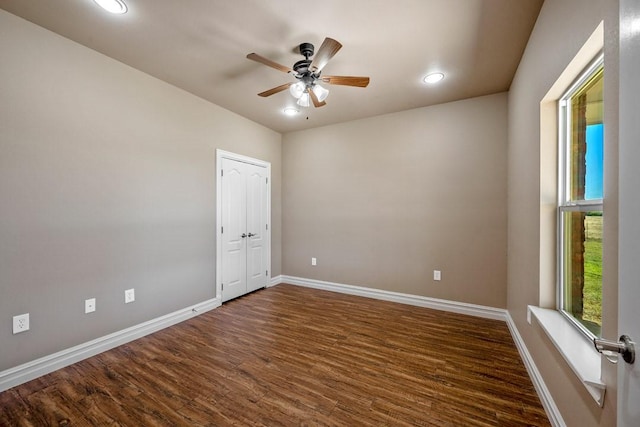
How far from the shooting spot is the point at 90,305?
2432 millimetres

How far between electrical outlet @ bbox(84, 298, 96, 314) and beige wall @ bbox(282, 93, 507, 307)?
112 inches

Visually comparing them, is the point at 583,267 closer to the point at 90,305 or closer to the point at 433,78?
the point at 433,78

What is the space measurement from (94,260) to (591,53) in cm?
386

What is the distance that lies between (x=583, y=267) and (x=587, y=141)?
0.76 meters

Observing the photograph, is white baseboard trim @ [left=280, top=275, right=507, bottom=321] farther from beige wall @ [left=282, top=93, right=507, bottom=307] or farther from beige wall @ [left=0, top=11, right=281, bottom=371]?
beige wall @ [left=0, top=11, right=281, bottom=371]

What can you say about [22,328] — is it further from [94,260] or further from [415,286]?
[415,286]

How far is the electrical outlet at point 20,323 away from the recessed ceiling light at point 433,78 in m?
4.24

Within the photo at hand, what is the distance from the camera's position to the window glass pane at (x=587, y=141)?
1.45m

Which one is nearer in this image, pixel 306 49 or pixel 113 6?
pixel 113 6

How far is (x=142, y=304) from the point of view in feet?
9.25

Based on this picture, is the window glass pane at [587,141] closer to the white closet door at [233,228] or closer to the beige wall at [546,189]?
the beige wall at [546,189]

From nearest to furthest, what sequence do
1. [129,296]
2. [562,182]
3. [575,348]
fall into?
1. [575,348]
2. [562,182]
3. [129,296]

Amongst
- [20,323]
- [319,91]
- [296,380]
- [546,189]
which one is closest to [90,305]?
[20,323]

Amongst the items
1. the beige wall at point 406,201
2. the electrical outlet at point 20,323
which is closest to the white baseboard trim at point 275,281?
the beige wall at point 406,201
